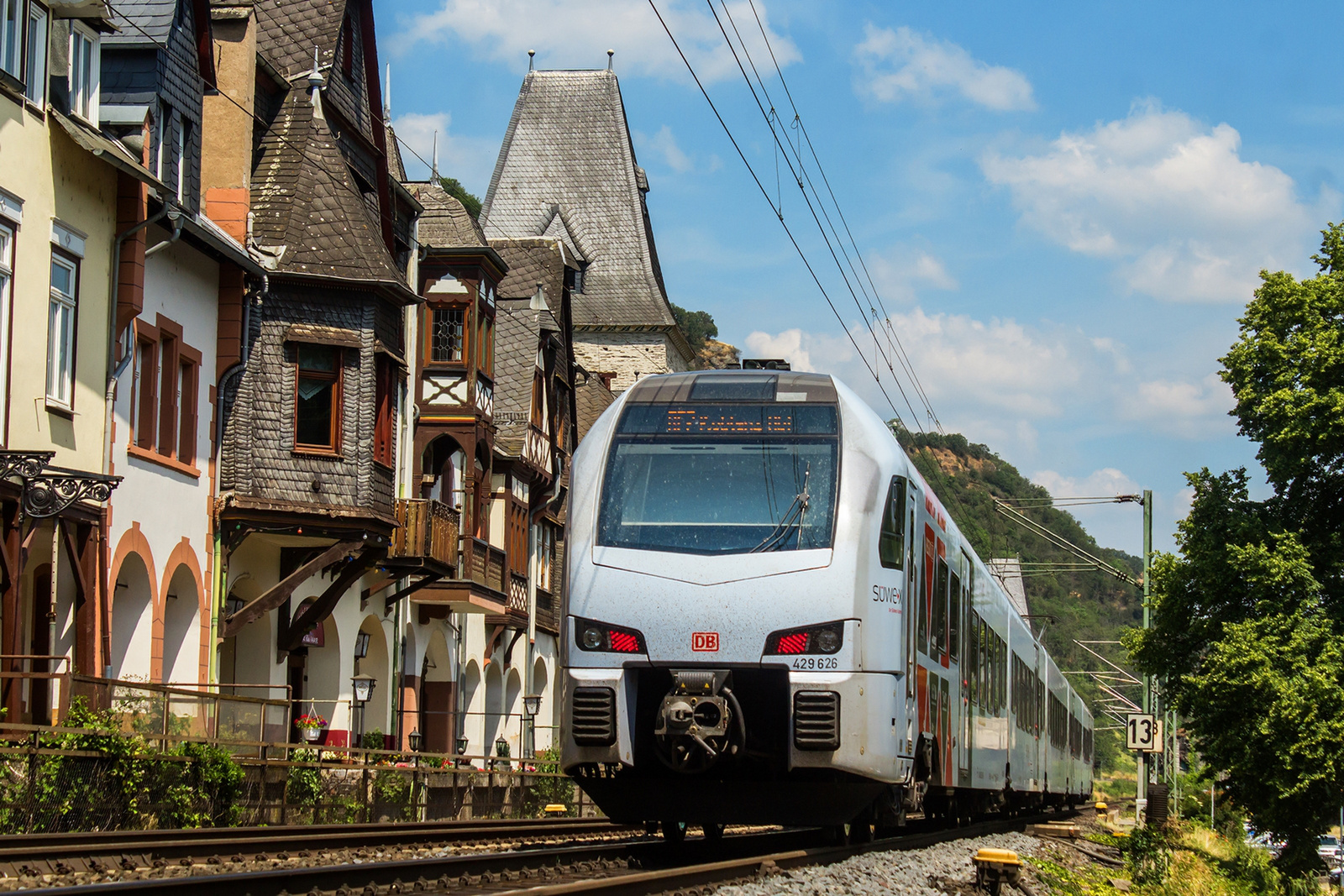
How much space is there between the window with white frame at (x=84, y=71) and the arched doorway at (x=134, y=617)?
541 cm

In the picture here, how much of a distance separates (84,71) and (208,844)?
425 inches

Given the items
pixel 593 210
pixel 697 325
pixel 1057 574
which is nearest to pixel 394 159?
pixel 593 210

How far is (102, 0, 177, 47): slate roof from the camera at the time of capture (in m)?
20.4

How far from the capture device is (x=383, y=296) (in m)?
24.9

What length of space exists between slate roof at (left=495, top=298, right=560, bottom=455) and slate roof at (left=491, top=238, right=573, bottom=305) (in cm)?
182

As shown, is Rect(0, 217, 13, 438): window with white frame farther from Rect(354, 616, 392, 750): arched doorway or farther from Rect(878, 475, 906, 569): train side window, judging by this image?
Rect(354, 616, 392, 750): arched doorway

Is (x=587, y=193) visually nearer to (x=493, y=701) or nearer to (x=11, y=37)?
(x=493, y=701)

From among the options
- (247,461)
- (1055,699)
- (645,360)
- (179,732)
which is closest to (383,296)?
(247,461)

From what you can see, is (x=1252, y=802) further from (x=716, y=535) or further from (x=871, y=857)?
(x=716, y=535)

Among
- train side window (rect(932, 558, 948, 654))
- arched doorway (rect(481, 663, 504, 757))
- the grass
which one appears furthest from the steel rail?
arched doorway (rect(481, 663, 504, 757))

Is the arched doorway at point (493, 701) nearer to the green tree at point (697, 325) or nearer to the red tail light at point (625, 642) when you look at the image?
the red tail light at point (625, 642)

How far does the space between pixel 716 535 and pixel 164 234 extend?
11.3 meters

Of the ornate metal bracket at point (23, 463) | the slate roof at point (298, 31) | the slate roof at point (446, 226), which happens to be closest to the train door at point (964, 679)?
the ornate metal bracket at point (23, 463)

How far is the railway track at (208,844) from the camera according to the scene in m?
10.4
